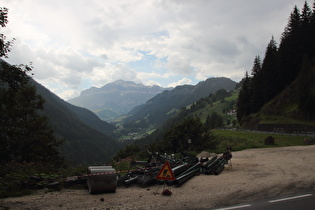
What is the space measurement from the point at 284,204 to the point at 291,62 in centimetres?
6692

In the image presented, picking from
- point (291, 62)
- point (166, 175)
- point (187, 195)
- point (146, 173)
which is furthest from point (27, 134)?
point (291, 62)

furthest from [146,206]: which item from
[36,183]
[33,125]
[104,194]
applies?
[33,125]

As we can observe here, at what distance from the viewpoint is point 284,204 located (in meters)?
8.32

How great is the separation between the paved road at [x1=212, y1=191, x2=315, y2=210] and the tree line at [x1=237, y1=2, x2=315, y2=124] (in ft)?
167

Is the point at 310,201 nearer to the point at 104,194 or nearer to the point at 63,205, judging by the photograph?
the point at 104,194

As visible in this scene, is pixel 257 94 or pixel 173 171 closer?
pixel 173 171

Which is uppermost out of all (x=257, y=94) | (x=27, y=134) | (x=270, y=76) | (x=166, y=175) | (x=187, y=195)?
(x=270, y=76)

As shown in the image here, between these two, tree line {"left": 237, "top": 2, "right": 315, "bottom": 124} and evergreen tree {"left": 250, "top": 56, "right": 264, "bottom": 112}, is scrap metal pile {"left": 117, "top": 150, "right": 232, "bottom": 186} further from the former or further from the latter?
evergreen tree {"left": 250, "top": 56, "right": 264, "bottom": 112}

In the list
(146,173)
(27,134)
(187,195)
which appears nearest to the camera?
(187,195)

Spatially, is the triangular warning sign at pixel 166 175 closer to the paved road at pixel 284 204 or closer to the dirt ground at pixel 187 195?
the dirt ground at pixel 187 195

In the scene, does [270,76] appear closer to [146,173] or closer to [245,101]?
[245,101]

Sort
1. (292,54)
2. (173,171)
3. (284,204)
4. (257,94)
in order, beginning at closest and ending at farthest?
(284,204) < (173,171) < (292,54) < (257,94)

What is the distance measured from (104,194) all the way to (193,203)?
400 centimetres

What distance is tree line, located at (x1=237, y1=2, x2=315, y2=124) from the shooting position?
5693 centimetres
